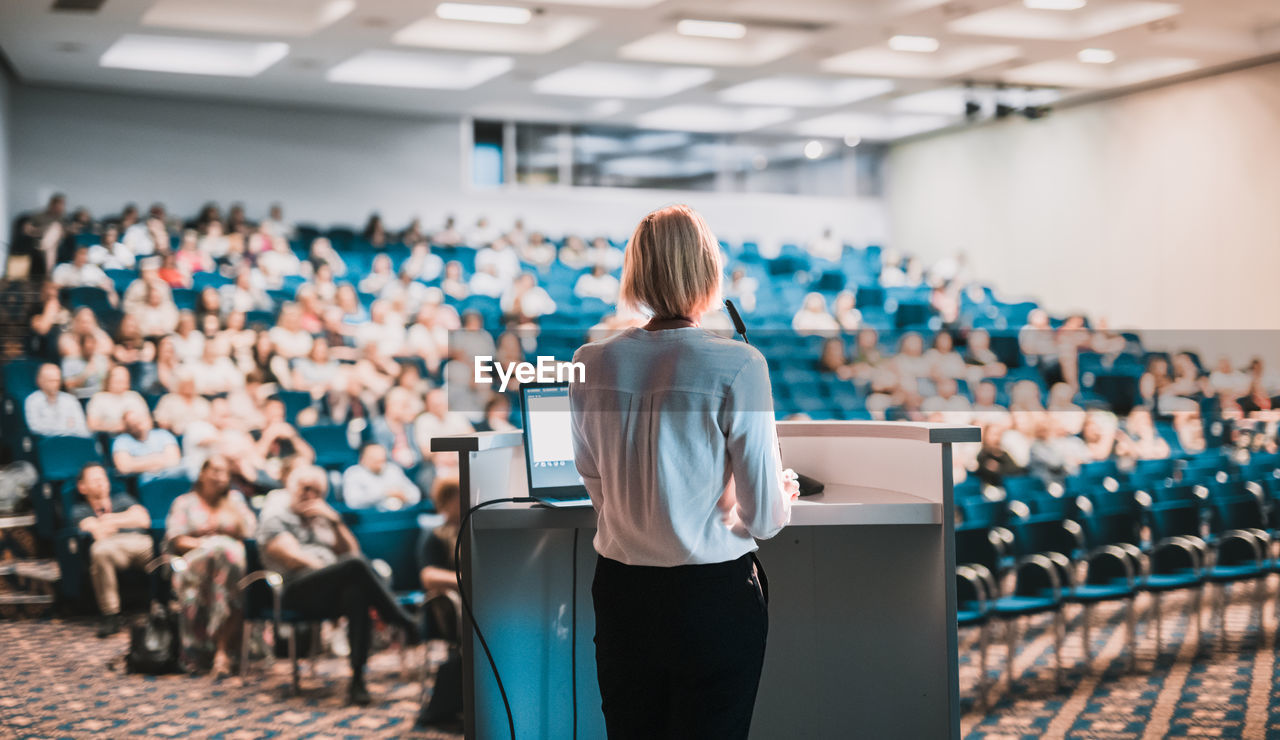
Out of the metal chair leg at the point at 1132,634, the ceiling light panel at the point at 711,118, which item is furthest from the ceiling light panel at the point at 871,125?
the metal chair leg at the point at 1132,634

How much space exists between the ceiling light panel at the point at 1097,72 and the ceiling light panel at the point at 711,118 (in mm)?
2307

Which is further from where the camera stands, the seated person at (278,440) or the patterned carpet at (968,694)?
the seated person at (278,440)

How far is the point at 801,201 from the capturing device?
12.3m

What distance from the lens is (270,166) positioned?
1019cm

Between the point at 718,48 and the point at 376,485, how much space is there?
5146 mm

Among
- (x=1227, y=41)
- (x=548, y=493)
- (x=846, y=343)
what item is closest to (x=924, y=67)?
(x=1227, y=41)

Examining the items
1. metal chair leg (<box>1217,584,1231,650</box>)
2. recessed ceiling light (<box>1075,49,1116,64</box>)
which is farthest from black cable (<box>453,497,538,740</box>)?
recessed ceiling light (<box>1075,49,1116,64</box>)

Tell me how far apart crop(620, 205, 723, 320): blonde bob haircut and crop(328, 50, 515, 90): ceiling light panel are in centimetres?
742

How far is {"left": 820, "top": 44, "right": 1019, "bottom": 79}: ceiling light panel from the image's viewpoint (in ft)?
27.8

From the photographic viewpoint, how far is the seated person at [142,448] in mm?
4934

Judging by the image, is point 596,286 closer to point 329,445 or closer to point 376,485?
point 329,445

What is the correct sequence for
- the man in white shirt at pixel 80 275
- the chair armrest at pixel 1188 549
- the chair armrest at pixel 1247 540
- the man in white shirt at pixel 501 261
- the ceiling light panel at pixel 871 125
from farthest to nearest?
the ceiling light panel at pixel 871 125 < the man in white shirt at pixel 501 261 < the man in white shirt at pixel 80 275 < the chair armrest at pixel 1247 540 < the chair armrest at pixel 1188 549

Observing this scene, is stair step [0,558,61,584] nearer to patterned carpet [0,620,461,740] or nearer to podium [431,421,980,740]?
patterned carpet [0,620,461,740]

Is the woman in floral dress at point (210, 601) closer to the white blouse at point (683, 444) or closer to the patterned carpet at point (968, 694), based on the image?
the patterned carpet at point (968, 694)
